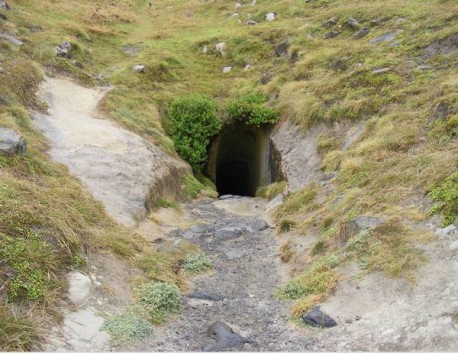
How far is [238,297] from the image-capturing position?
9539 millimetres

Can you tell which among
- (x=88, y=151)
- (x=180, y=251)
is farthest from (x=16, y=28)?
(x=180, y=251)

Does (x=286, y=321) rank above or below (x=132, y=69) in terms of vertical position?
below

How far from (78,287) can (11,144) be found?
4944 millimetres

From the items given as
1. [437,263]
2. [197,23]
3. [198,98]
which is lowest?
[437,263]

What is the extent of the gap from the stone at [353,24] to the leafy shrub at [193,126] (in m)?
7.82

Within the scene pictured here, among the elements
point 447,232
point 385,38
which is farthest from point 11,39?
point 447,232

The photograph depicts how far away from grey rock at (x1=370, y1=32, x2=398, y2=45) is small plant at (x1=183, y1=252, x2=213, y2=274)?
13864mm

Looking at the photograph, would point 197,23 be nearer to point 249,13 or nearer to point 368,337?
point 249,13

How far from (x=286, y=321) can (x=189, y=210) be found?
8663 millimetres

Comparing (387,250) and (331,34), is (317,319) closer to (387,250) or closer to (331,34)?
(387,250)

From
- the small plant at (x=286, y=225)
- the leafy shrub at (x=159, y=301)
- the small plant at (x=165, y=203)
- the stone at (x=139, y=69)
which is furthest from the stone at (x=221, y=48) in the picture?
the leafy shrub at (x=159, y=301)

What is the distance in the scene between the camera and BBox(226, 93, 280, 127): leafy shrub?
20562 millimetres

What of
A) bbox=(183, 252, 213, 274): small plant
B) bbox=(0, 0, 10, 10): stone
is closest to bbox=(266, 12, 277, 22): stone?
bbox=(0, 0, 10, 10): stone

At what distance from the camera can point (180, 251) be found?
11352 mm
